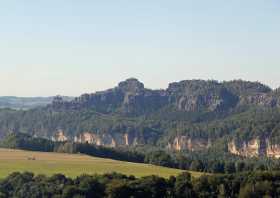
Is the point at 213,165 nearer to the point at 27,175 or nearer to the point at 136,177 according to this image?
the point at 136,177

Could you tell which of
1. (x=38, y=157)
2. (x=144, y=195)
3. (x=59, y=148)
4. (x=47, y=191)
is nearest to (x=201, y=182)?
(x=144, y=195)

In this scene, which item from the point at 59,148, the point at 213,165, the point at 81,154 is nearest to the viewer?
the point at 213,165

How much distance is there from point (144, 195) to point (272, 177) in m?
23.8

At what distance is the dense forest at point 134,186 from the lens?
106625 millimetres

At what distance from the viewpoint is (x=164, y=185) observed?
374 ft

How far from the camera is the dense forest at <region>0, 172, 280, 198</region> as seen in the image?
10662 centimetres

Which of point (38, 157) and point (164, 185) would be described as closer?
point (164, 185)

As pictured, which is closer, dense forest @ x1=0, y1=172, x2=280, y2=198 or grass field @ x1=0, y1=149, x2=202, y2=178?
dense forest @ x1=0, y1=172, x2=280, y2=198

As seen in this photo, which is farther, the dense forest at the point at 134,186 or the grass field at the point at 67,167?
the grass field at the point at 67,167

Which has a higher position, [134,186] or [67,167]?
[67,167]

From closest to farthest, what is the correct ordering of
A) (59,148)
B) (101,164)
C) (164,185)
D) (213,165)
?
(164,185)
(101,164)
(213,165)
(59,148)

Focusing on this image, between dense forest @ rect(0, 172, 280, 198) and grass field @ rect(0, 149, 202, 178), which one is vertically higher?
grass field @ rect(0, 149, 202, 178)

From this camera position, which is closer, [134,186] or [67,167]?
[134,186]

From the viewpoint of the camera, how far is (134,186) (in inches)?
4331
